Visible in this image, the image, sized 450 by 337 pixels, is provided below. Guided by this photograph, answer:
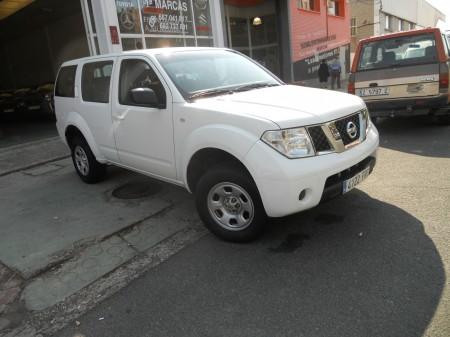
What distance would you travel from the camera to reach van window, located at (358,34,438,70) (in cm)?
718

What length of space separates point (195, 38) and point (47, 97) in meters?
6.33

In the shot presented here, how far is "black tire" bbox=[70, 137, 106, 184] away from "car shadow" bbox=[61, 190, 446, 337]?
2.70 m

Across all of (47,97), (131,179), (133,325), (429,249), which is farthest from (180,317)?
(47,97)

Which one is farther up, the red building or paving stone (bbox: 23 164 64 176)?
the red building

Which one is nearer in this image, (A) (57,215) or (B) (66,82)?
(A) (57,215)

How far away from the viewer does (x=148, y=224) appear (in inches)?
173

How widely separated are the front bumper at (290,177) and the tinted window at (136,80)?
1.45 m

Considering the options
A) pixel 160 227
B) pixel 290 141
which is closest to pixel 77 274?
pixel 160 227

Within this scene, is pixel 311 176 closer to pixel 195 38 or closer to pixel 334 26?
pixel 195 38

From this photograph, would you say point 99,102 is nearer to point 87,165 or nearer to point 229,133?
point 87,165

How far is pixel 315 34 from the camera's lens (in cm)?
2122

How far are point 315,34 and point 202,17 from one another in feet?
33.5

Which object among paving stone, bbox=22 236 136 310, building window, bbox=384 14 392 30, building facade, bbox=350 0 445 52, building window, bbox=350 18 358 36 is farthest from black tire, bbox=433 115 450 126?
building window, bbox=384 14 392 30

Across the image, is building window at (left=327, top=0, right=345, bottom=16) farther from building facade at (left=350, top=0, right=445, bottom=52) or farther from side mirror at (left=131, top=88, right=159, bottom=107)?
side mirror at (left=131, top=88, right=159, bottom=107)
